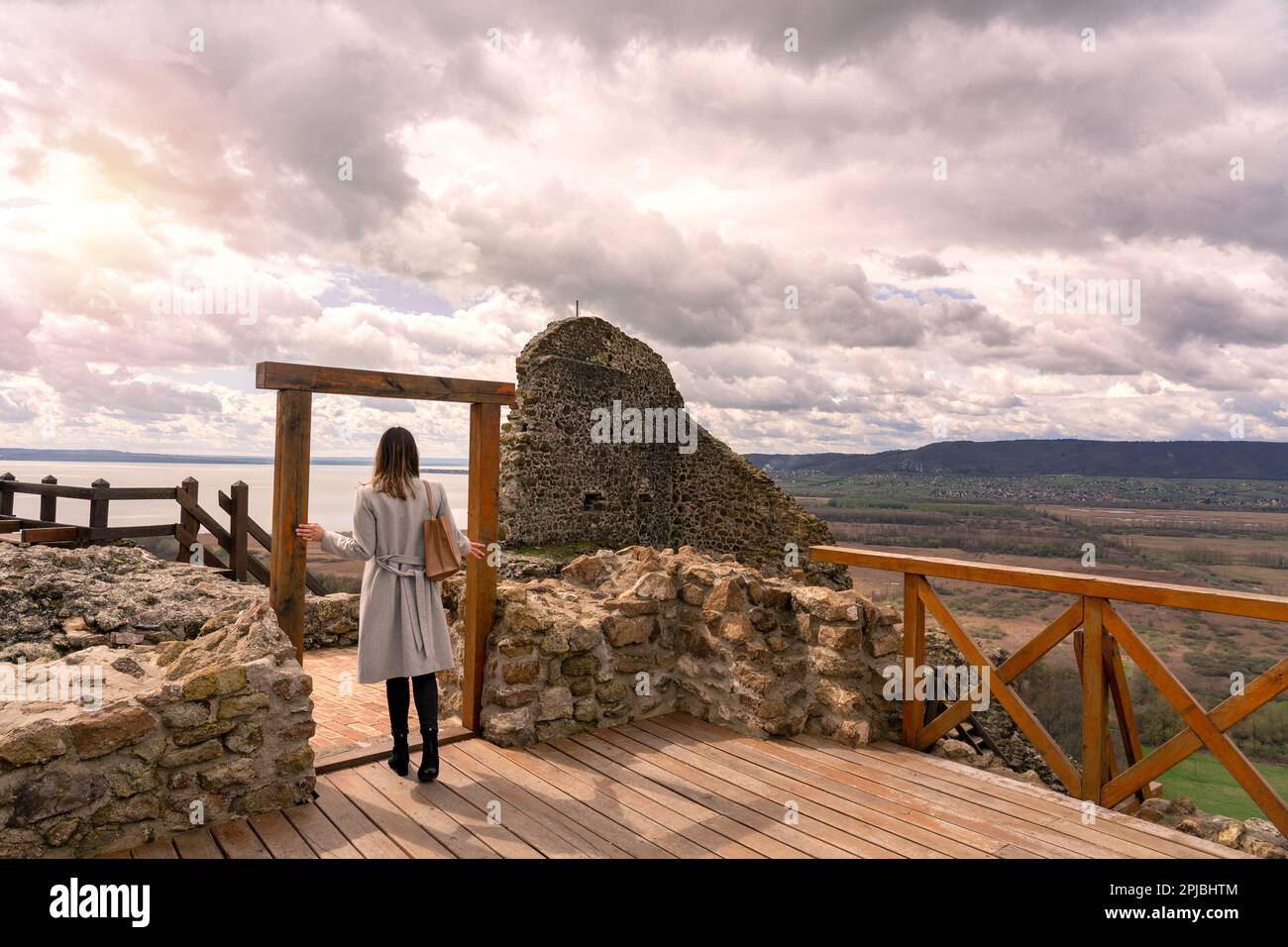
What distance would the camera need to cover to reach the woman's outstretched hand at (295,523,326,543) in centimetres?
347


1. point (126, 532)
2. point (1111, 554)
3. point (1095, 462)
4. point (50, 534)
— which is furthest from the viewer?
point (1095, 462)

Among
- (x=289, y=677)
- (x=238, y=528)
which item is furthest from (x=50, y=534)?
(x=289, y=677)

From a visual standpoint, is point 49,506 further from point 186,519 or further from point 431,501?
point 431,501

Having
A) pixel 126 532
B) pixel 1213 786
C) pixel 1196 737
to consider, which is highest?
pixel 126 532

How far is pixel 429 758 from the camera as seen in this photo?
3594 mm

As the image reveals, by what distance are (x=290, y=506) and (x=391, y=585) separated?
616 mm

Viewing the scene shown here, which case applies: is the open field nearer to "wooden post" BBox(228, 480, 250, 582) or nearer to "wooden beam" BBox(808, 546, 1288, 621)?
"wooden beam" BBox(808, 546, 1288, 621)

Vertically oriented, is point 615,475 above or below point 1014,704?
above

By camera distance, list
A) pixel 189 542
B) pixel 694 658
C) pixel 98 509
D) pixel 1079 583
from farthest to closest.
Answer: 1. pixel 189 542
2. pixel 98 509
3. pixel 694 658
4. pixel 1079 583

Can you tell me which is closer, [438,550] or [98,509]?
[438,550]

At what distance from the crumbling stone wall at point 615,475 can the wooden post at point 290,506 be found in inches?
394

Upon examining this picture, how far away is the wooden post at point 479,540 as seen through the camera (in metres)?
4.25
